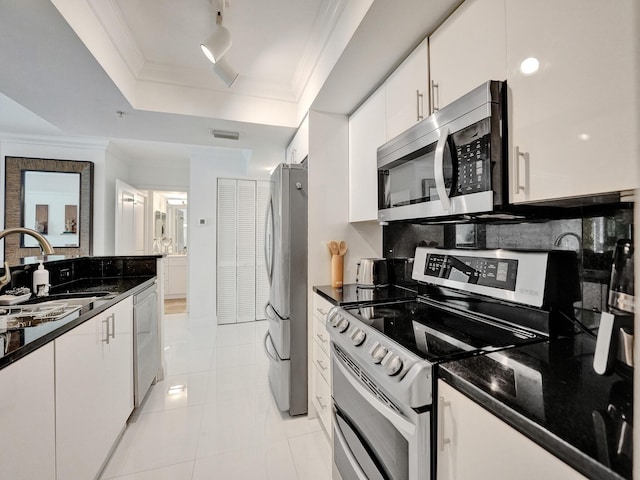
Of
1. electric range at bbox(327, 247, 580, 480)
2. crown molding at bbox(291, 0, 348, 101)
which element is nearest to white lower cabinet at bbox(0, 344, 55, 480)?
electric range at bbox(327, 247, 580, 480)

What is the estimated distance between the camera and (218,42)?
1.58 metres

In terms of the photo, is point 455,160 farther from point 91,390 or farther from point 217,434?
point 217,434

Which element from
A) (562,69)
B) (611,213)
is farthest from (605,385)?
(562,69)

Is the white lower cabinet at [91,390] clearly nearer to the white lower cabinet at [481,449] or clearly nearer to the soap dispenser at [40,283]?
the soap dispenser at [40,283]

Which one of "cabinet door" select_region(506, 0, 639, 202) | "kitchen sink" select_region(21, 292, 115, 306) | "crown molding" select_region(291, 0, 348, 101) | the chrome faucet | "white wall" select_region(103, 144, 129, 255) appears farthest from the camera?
Result: "white wall" select_region(103, 144, 129, 255)

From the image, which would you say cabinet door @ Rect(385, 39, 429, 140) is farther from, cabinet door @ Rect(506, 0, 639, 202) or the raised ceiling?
cabinet door @ Rect(506, 0, 639, 202)

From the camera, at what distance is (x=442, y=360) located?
Result: 0.87 m

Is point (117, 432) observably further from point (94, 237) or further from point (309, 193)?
point (94, 237)

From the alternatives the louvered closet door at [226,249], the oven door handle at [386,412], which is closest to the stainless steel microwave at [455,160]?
the oven door handle at [386,412]

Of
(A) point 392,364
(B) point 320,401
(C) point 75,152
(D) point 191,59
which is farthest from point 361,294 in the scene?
(C) point 75,152

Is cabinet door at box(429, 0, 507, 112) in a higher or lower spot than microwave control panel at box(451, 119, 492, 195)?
higher

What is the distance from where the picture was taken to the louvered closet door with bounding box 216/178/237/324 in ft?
14.2

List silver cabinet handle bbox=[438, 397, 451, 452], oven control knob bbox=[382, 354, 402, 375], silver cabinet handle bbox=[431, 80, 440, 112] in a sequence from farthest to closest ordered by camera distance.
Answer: silver cabinet handle bbox=[431, 80, 440, 112] → oven control knob bbox=[382, 354, 402, 375] → silver cabinet handle bbox=[438, 397, 451, 452]

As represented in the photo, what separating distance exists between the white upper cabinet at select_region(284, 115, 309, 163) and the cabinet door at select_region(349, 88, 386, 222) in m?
0.33
